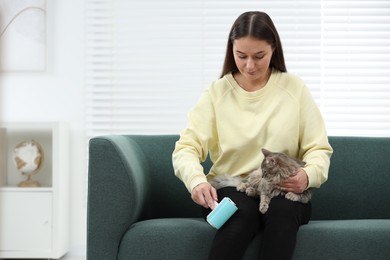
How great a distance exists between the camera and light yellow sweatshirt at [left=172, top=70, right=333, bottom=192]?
216 centimetres

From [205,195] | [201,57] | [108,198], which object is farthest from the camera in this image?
[201,57]

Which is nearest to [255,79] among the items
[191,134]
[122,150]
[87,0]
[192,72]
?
[191,134]

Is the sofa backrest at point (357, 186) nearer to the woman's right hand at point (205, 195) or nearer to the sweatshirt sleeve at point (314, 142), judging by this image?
the sweatshirt sleeve at point (314, 142)

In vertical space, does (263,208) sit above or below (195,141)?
below

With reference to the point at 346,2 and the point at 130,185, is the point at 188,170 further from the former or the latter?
the point at 346,2

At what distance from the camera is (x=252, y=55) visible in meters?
2.09

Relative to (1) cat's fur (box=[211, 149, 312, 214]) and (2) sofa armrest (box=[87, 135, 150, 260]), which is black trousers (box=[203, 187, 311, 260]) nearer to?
(1) cat's fur (box=[211, 149, 312, 214])

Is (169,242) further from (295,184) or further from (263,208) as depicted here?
(295,184)

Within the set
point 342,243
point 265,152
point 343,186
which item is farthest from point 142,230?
point 343,186

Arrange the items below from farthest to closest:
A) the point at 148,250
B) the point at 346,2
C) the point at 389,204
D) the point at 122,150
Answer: the point at 346,2, the point at 389,204, the point at 122,150, the point at 148,250

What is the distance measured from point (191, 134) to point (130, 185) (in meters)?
0.30

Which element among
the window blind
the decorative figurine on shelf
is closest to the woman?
the window blind

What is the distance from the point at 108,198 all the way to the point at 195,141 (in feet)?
1.21

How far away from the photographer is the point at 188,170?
205cm
